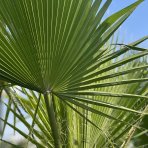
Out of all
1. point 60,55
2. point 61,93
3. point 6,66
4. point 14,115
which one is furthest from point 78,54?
point 14,115

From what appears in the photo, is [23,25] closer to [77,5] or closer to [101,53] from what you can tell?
[77,5]

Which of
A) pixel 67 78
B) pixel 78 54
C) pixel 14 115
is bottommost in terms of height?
pixel 14 115

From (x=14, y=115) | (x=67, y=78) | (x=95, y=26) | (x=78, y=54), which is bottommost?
(x=14, y=115)

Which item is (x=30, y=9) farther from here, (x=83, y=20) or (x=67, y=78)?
(x=67, y=78)

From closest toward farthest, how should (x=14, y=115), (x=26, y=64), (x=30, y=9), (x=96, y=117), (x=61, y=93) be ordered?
(x=30, y=9) → (x=26, y=64) → (x=61, y=93) → (x=14, y=115) → (x=96, y=117)

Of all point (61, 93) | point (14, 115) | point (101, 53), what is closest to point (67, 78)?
point (61, 93)

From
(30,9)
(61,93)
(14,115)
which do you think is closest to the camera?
(30,9)

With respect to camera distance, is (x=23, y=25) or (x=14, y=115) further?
(x=14, y=115)

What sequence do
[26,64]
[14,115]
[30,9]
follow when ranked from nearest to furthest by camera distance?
1. [30,9]
2. [26,64]
3. [14,115]

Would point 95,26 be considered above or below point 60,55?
above
